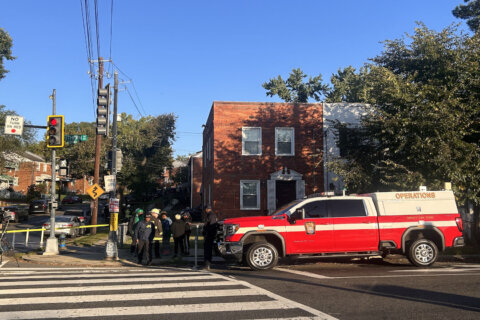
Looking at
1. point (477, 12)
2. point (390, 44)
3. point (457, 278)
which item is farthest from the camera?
point (477, 12)

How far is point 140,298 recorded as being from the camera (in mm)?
7180

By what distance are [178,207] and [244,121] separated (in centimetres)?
2163

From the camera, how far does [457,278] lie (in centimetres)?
907

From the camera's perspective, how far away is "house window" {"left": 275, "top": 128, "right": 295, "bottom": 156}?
22344 millimetres

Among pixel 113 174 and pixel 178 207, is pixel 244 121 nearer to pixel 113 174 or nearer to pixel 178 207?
pixel 113 174

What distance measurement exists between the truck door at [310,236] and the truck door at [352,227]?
21cm

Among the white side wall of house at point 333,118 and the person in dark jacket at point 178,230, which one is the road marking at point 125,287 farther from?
the white side wall of house at point 333,118

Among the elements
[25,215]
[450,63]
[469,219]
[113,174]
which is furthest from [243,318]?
[25,215]

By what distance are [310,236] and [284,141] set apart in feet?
38.8

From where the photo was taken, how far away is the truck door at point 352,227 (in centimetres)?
1105

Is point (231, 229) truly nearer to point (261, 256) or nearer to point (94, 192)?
point (261, 256)

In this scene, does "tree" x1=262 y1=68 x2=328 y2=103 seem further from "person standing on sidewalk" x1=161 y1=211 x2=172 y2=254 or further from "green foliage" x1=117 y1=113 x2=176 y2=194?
"person standing on sidewalk" x1=161 y1=211 x2=172 y2=254

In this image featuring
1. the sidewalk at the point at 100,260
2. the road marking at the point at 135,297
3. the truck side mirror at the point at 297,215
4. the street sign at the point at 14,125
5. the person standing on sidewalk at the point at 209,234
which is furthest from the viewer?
the street sign at the point at 14,125

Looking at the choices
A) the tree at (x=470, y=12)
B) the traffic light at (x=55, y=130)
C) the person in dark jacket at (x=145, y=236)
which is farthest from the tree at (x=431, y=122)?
Answer: the tree at (x=470, y=12)
